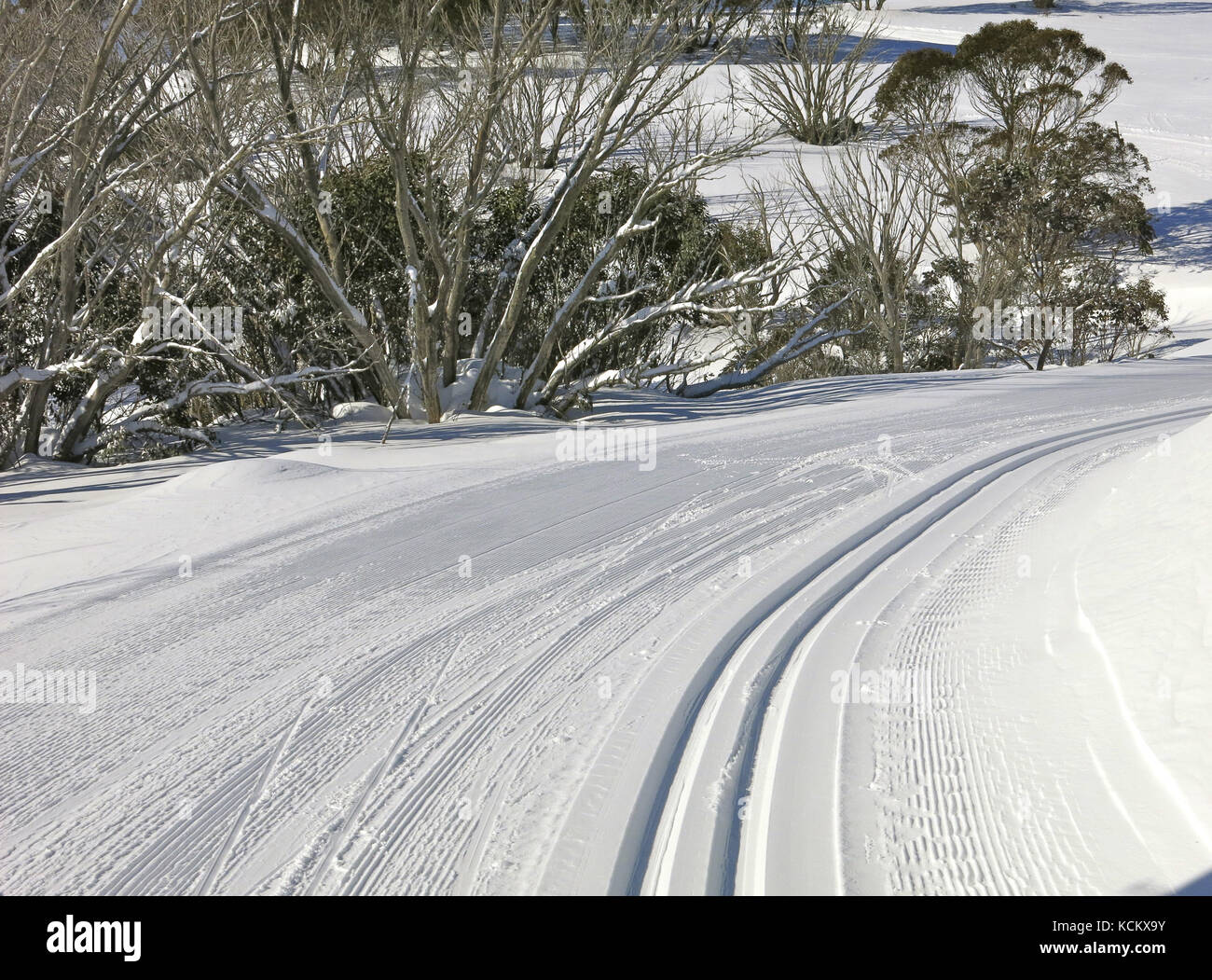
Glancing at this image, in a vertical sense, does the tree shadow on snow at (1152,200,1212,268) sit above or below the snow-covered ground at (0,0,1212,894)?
above

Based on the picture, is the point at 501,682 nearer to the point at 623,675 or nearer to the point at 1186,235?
the point at 623,675

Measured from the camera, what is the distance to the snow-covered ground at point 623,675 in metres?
2.61

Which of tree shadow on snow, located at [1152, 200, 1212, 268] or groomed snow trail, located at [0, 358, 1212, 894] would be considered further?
tree shadow on snow, located at [1152, 200, 1212, 268]

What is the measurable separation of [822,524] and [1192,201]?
33.3 meters

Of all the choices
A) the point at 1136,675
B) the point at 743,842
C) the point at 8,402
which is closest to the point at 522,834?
the point at 743,842

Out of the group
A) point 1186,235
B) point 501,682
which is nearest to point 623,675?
point 501,682

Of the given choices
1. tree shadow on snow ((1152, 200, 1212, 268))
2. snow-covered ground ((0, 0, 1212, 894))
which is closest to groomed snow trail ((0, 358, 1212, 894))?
snow-covered ground ((0, 0, 1212, 894))

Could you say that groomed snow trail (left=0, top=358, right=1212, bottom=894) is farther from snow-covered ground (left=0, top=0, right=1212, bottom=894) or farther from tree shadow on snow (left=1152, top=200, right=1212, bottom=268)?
tree shadow on snow (left=1152, top=200, right=1212, bottom=268)

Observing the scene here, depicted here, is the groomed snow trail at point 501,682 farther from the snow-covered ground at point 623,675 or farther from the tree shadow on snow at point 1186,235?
the tree shadow on snow at point 1186,235

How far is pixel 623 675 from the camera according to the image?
366 cm

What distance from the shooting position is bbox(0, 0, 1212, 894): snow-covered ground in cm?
261

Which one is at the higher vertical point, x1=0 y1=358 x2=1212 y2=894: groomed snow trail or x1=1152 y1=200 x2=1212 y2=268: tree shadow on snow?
x1=1152 y1=200 x2=1212 y2=268: tree shadow on snow

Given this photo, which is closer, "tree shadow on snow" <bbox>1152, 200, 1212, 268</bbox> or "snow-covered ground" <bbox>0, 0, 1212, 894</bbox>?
"snow-covered ground" <bbox>0, 0, 1212, 894</bbox>
